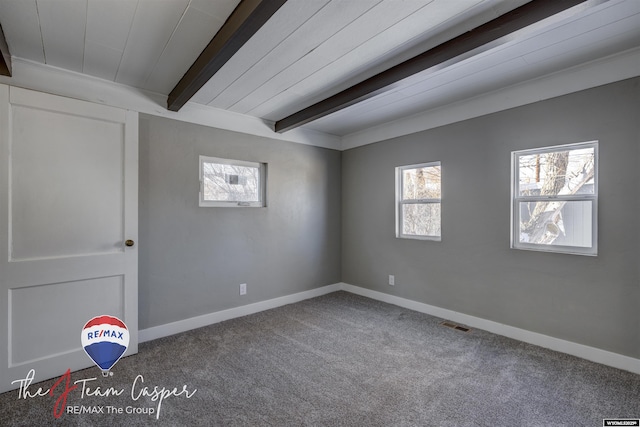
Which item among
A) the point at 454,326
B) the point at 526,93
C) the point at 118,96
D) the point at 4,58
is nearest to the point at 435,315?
the point at 454,326

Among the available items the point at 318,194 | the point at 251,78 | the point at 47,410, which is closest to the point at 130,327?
the point at 47,410

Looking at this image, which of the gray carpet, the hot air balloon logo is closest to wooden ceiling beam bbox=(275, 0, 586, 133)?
the gray carpet

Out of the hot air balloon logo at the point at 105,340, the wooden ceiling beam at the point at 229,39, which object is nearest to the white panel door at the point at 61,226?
the hot air balloon logo at the point at 105,340

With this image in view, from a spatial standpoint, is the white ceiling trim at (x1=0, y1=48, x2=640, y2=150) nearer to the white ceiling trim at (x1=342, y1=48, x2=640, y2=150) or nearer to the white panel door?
the white ceiling trim at (x1=342, y1=48, x2=640, y2=150)

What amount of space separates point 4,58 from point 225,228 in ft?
6.96

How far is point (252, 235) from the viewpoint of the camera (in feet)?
12.0

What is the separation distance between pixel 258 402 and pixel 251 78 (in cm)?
245

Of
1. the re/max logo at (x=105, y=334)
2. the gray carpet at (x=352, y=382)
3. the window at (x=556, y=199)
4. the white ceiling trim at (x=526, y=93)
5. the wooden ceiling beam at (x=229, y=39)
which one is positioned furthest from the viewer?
the window at (x=556, y=199)

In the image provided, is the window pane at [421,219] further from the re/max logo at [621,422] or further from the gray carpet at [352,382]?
the re/max logo at [621,422]

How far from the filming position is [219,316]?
335 cm

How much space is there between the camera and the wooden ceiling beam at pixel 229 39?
5.03 feet

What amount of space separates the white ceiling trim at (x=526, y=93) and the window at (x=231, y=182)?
174 cm

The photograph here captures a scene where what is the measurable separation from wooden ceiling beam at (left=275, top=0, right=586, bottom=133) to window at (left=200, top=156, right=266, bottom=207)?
3.78ft

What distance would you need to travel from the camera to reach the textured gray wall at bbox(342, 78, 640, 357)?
2320mm
